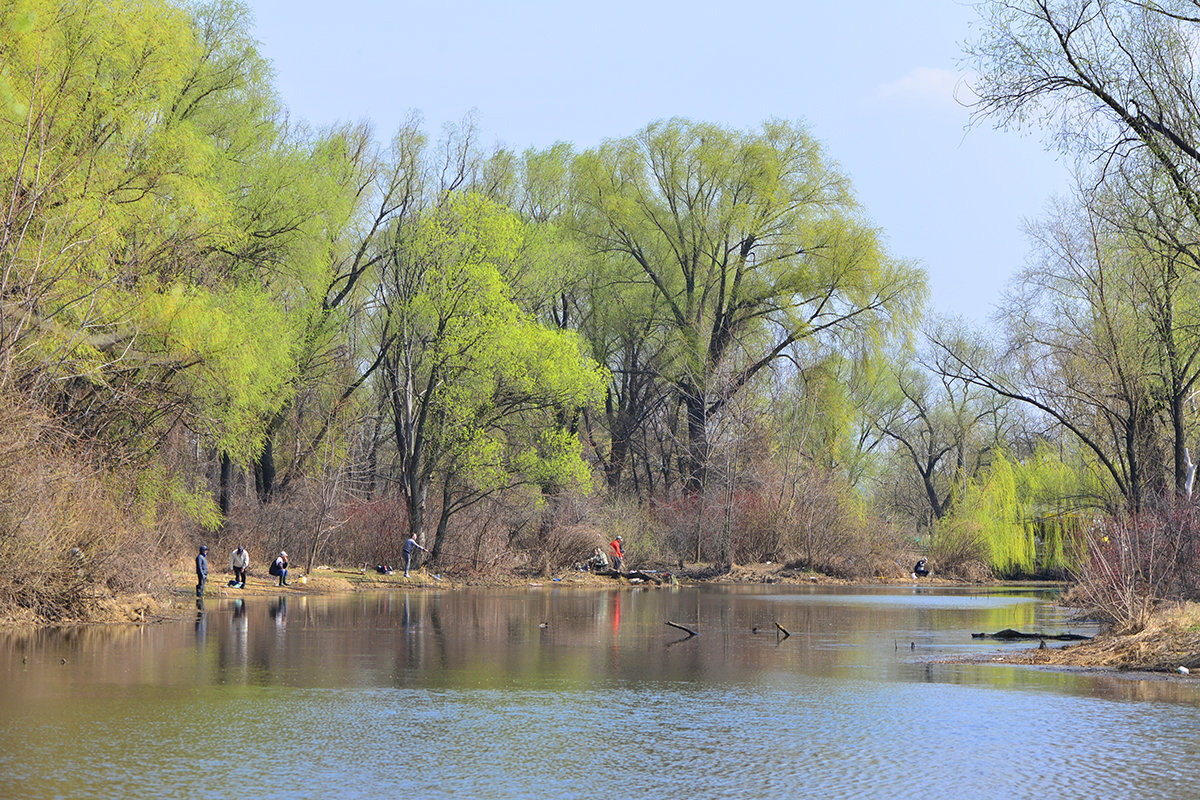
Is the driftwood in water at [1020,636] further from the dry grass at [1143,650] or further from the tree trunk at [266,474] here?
the tree trunk at [266,474]

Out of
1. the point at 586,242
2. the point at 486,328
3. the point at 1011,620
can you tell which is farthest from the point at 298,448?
the point at 1011,620

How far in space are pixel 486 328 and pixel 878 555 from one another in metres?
22.0

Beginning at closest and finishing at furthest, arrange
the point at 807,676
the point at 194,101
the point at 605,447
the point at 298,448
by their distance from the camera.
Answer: the point at 807,676 < the point at 194,101 < the point at 298,448 < the point at 605,447

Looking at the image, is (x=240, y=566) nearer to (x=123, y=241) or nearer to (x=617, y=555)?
(x=123, y=241)

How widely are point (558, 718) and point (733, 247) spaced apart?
4404 cm

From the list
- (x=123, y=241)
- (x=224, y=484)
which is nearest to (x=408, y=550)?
(x=224, y=484)

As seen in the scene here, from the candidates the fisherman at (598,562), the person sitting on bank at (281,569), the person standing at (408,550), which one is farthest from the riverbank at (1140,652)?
the fisherman at (598,562)

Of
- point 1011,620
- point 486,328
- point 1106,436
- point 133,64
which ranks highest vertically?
point 133,64

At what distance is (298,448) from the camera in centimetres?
4884

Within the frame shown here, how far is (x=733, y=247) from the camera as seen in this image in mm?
54625

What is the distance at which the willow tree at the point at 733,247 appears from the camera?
2109 inches

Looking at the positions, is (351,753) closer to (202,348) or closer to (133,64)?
(202,348)

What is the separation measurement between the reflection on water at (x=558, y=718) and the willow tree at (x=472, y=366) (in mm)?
22067

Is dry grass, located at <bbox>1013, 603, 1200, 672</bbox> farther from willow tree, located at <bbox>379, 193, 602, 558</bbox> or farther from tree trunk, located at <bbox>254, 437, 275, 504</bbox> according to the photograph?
tree trunk, located at <bbox>254, 437, 275, 504</bbox>
